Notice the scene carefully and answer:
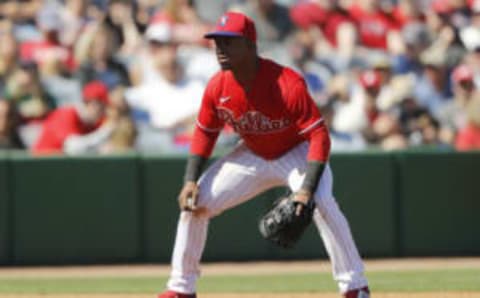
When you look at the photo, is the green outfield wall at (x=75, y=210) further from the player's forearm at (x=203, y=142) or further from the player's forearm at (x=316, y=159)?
the player's forearm at (x=316, y=159)

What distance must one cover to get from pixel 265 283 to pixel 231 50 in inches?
129

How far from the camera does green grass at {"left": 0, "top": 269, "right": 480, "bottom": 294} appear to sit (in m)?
8.75

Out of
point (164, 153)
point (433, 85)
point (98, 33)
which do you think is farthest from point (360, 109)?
point (98, 33)

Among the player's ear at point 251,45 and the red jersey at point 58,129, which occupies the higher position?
the player's ear at point 251,45

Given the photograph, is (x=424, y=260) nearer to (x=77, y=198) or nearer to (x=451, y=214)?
(x=451, y=214)

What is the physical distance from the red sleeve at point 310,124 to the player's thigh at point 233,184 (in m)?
0.37

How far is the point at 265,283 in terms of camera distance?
9281 mm

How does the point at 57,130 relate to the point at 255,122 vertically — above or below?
below

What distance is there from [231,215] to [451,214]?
6.55 ft

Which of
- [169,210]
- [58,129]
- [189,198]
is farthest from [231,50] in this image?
[58,129]

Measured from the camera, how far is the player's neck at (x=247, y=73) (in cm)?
647

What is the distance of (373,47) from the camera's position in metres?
12.7

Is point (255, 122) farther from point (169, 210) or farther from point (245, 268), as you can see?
point (169, 210)

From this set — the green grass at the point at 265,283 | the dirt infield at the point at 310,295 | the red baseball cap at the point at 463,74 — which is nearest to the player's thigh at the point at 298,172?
the dirt infield at the point at 310,295
